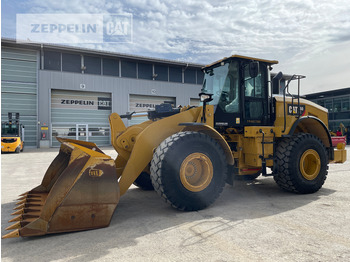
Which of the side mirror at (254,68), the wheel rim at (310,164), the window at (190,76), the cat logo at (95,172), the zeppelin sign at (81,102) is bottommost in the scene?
the wheel rim at (310,164)

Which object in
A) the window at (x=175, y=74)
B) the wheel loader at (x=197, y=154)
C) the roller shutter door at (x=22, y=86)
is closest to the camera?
the wheel loader at (x=197, y=154)

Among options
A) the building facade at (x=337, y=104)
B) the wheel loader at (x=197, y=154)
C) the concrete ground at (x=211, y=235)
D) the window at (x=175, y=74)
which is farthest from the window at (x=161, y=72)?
the building facade at (x=337, y=104)

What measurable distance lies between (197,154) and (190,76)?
946 inches

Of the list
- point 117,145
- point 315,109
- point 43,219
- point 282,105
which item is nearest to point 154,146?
point 117,145

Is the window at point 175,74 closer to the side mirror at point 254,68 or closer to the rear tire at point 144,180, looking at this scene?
the rear tire at point 144,180

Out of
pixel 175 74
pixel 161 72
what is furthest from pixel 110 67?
pixel 175 74

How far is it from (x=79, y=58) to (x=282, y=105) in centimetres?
2098

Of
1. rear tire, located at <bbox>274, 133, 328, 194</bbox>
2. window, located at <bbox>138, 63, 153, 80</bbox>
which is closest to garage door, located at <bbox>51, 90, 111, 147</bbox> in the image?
window, located at <bbox>138, 63, 153, 80</bbox>

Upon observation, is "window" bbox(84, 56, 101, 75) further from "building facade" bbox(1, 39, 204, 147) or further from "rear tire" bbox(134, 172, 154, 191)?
"rear tire" bbox(134, 172, 154, 191)

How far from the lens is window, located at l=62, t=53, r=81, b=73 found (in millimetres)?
22125

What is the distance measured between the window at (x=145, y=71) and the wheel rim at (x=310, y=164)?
21.3m

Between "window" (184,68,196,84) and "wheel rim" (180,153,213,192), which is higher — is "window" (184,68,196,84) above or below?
above

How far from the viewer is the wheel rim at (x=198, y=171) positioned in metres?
3.95

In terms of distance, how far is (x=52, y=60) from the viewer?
21844 millimetres
